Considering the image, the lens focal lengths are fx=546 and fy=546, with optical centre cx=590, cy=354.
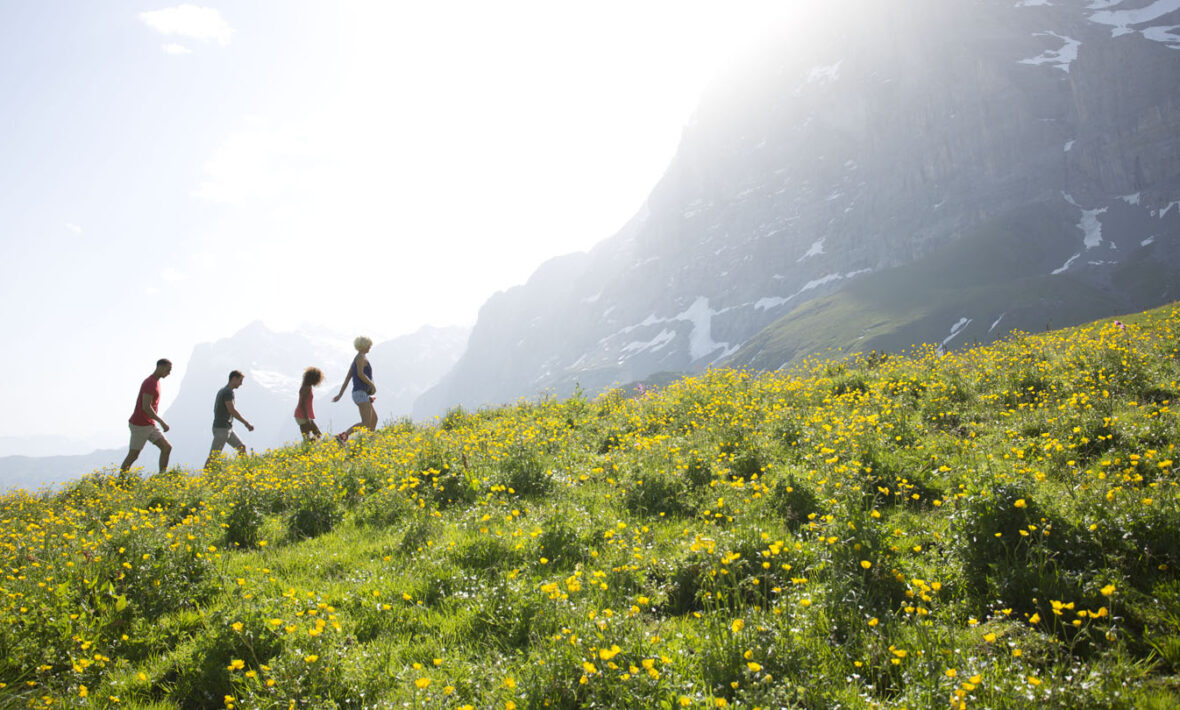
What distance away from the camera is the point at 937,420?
877 centimetres

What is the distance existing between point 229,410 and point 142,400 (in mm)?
1963

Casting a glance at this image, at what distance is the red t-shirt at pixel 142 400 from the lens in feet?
47.0

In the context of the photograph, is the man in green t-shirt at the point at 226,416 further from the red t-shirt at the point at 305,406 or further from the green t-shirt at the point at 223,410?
Answer: the red t-shirt at the point at 305,406

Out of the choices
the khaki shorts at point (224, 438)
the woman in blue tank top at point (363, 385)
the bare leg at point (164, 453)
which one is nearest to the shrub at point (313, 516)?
the woman in blue tank top at point (363, 385)

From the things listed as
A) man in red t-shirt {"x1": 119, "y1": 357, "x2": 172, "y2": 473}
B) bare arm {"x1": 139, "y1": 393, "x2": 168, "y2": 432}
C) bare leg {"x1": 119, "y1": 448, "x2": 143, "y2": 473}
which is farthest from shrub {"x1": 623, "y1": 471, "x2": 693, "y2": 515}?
bare arm {"x1": 139, "y1": 393, "x2": 168, "y2": 432}

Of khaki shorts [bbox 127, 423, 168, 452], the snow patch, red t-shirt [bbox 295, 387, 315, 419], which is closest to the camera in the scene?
khaki shorts [bbox 127, 423, 168, 452]

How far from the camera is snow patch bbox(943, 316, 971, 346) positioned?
568ft

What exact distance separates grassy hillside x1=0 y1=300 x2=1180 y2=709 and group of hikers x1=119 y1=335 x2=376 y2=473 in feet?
18.3

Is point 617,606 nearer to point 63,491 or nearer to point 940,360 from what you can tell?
point 940,360

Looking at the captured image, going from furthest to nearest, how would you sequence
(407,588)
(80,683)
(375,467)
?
1. (375,467)
2. (407,588)
3. (80,683)

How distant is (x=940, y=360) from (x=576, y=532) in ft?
33.9

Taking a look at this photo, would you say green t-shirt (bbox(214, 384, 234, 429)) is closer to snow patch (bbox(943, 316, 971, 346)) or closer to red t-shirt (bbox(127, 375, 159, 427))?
red t-shirt (bbox(127, 375, 159, 427))

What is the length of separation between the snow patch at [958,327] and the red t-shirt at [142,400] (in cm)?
19717

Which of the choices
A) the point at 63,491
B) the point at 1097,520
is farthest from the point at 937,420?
the point at 63,491
